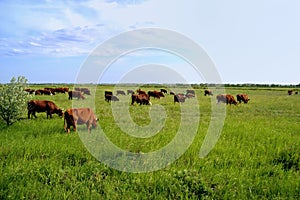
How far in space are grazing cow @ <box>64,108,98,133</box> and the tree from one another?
6.90 ft

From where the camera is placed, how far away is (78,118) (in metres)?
10.4

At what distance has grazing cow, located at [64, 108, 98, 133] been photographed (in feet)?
33.3

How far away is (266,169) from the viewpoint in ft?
21.3

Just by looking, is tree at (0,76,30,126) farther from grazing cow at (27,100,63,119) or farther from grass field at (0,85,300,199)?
grazing cow at (27,100,63,119)

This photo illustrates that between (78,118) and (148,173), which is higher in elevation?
(78,118)

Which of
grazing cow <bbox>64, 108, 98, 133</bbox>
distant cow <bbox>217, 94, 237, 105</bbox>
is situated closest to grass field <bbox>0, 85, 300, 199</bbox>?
grazing cow <bbox>64, 108, 98, 133</bbox>

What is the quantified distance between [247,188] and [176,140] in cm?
335

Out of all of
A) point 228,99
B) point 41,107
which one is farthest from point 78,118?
point 228,99

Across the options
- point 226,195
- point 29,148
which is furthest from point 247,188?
point 29,148

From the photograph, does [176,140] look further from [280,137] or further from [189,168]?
[280,137]

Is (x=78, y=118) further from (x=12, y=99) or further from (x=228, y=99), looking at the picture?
(x=228, y=99)

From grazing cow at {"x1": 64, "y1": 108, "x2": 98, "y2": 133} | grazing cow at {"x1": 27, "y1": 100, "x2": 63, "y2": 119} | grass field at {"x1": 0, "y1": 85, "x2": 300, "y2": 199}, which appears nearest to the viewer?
grass field at {"x1": 0, "y1": 85, "x2": 300, "y2": 199}

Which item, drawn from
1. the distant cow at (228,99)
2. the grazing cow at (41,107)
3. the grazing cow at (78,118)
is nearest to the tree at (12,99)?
the grazing cow at (78,118)

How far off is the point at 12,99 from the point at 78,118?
2.76 meters
